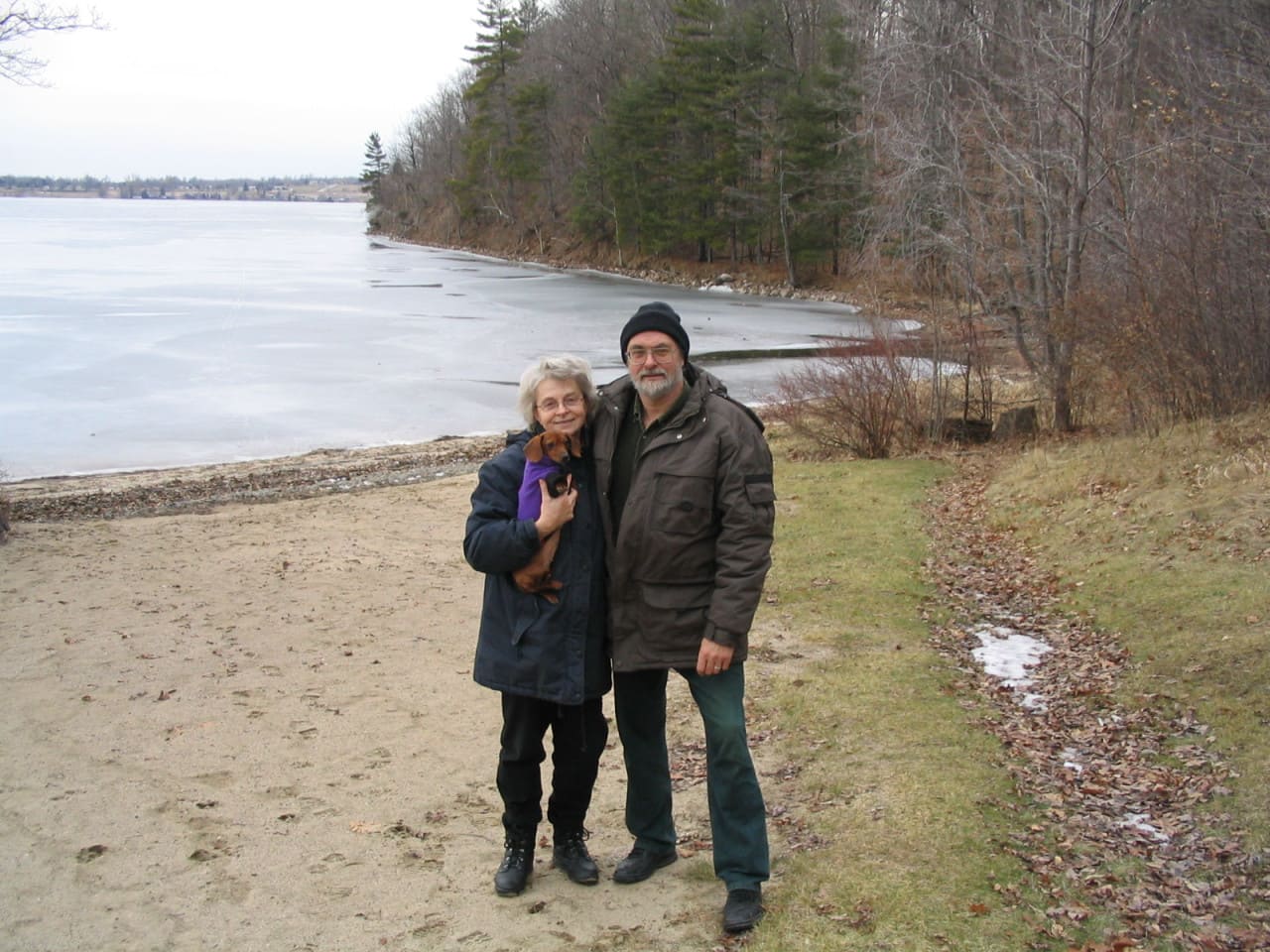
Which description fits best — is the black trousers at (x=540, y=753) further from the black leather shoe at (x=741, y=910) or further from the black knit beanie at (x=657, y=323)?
the black knit beanie at (x=657, y=323)

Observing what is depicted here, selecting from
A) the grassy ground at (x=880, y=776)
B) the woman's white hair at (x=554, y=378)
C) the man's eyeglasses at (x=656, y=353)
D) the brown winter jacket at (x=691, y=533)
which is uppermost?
the man's eyeglasses at (x=656, y=353)

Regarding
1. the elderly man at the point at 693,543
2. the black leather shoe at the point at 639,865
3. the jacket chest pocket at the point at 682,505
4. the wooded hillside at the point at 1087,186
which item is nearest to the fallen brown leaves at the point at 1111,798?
the elderly man at the point at 693,543

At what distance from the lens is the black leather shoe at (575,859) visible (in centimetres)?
440

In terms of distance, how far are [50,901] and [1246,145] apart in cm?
1346

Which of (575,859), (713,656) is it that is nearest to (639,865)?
(575,859)

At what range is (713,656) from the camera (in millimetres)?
3795

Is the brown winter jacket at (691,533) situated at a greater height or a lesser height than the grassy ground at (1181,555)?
greater

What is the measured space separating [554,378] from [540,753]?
1.32m

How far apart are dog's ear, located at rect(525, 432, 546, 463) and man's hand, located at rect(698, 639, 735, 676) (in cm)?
80

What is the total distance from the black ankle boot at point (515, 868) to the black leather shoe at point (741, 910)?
0.75 m

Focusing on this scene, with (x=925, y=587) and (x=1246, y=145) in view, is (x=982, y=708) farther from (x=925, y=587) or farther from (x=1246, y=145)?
(x=1246, y=145)

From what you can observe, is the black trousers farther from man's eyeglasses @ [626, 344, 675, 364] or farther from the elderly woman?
man's eyeglasses @ [626, 344, 675, 364]

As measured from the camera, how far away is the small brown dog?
3916 millimetres

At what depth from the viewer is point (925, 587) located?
30.9 ft
